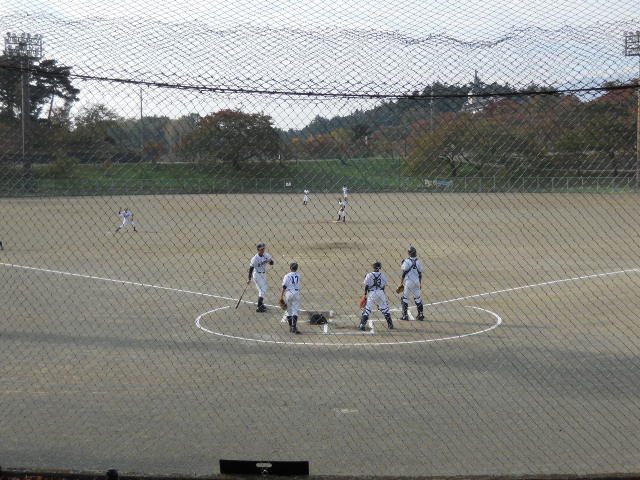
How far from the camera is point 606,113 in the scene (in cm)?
816

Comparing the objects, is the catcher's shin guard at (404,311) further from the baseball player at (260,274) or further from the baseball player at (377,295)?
the baseball player at (260,274)

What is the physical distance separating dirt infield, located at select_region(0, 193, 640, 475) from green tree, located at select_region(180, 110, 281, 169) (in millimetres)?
4057

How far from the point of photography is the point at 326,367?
48.2 ft

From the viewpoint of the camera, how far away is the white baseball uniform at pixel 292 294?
17.9 metres

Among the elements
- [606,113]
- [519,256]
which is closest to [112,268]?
[519,256]

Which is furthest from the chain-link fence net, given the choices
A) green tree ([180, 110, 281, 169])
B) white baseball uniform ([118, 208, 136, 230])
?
white baseball uniform ([118, 208, 136, 230])

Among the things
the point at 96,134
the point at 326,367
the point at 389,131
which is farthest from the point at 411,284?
the point at 96,134

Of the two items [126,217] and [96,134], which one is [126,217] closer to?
[126,217]

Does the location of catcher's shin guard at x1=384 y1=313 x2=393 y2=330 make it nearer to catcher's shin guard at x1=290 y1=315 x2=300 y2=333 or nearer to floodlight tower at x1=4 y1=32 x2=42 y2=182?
catcher's shin guard at x1=290 y1=315 x2=300 y2=333

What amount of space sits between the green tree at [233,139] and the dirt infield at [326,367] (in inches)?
160

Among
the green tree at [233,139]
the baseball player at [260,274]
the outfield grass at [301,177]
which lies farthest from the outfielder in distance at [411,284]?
the green tree at [233,139]

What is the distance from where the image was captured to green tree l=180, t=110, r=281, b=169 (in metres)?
7.97

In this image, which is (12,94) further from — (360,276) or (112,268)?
(112,268)

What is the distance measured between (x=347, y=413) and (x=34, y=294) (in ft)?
48.9
